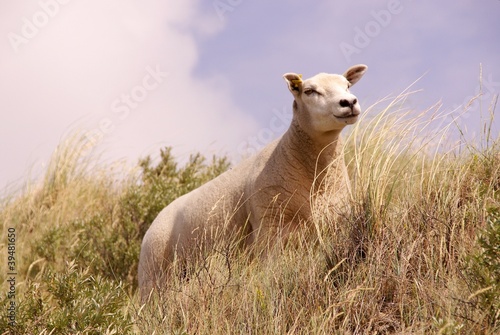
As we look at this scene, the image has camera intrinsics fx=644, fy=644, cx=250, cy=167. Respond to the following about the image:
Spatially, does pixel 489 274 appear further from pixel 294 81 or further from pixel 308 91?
pixel 294 81

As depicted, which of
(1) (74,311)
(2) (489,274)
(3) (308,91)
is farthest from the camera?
(3) (308,91)

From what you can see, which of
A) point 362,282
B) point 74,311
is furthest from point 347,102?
point 74,311

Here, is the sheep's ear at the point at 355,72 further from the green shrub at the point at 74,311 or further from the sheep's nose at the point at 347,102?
the green shrub at the point at 74,311

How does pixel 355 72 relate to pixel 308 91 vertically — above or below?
below

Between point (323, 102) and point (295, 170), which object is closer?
point (323, 102)

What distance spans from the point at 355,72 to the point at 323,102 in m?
0.98

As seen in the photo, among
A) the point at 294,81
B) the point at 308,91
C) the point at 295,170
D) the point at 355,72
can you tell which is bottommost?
the point at 295,170

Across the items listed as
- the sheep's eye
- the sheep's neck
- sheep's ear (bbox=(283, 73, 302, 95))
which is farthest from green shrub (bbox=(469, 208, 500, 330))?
sheep's ear (bbox=(283, 73, 302, 95))

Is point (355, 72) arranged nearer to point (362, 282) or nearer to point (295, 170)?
point (295, 170)

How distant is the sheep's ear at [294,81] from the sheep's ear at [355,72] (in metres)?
0.65

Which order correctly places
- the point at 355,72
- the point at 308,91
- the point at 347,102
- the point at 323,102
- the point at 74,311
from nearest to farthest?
the point at 74,311
the point at 347,102
the point at 323,102
the point at 308,91
the point at 355,72

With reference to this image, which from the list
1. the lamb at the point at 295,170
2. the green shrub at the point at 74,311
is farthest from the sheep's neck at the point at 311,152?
the green shrub at the point at 74,311

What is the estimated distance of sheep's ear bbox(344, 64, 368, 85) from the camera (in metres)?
6.86

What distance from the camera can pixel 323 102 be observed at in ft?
20.1
